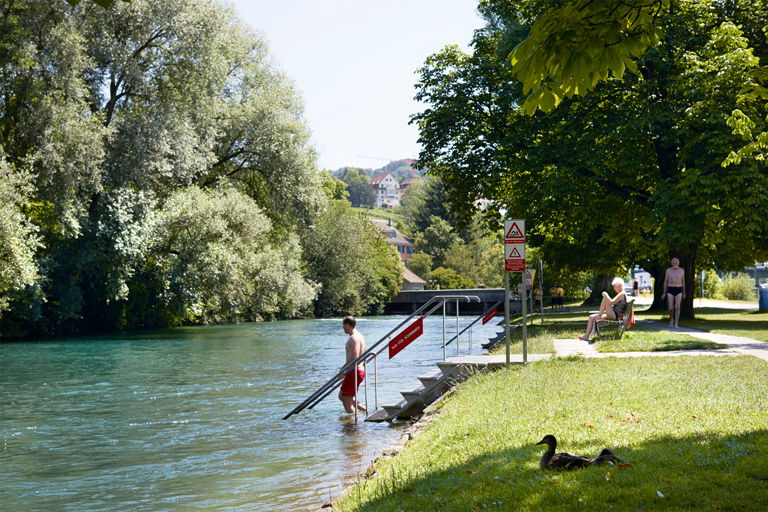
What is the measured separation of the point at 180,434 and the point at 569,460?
28.1ft

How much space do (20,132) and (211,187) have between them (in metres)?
12.7

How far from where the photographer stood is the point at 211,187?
4584 cm

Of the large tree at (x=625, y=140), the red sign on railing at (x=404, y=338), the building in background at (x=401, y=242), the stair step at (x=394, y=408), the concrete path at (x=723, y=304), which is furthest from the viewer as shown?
the building in background at (x=401, y=242)

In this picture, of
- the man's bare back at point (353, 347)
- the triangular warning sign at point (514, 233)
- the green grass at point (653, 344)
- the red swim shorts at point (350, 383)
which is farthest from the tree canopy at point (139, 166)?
the green grass at point (653, 344)

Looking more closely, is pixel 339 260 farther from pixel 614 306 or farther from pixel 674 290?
pixel 614 306

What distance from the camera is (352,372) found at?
15109 mm

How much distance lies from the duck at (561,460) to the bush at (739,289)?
211ft

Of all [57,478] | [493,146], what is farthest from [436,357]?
[57,478]

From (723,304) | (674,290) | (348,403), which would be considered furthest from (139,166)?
(723,304)

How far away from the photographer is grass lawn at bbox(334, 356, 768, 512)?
242 inches

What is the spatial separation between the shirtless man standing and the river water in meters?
7.24

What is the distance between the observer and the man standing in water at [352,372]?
591 inches

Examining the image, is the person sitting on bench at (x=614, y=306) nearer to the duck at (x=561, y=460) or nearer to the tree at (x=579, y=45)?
the duck at (x=561, y=460)

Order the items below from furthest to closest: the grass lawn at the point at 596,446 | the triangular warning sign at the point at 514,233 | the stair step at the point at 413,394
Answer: the triangular warning sign at the point at 514,233 → the stair step at the point at 413,394 → the grass lawn at the point at 596,446
